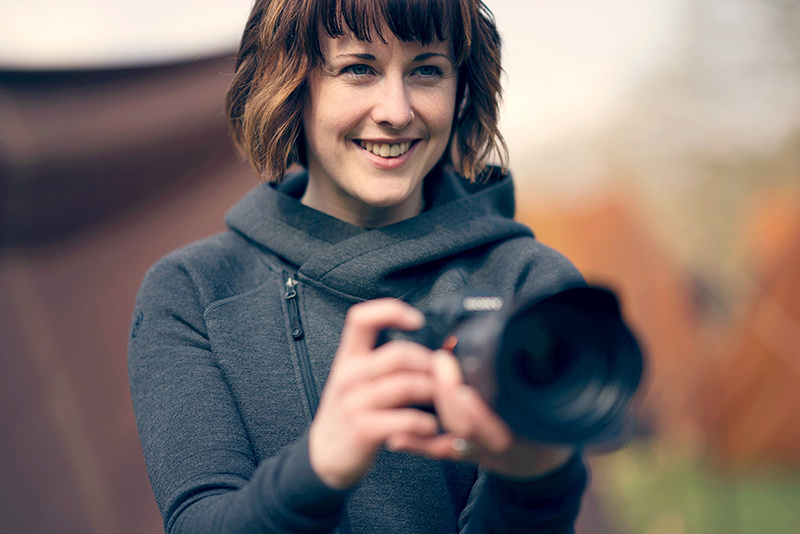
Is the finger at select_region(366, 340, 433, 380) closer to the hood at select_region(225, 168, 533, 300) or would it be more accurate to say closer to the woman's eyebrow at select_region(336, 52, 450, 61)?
the hood at select_region(225, 168, 533, 300)

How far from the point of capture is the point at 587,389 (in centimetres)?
62

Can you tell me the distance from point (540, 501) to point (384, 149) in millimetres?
487

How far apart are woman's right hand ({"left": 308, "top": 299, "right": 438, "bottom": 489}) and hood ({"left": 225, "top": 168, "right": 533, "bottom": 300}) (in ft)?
1.04

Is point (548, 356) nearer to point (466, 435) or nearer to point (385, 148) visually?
point (466, 435)

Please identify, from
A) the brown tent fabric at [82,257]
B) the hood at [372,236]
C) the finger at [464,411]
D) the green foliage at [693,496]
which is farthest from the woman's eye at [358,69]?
the green foliage at [693,496]

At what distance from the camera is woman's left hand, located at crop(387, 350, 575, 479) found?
596 millimetres

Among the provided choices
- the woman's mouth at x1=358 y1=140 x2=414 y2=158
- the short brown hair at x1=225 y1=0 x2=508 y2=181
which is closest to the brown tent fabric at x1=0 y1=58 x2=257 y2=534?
the short brown hair at x1=225 y1=0 x2=508 y2=181

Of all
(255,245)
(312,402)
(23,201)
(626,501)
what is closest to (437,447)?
(312,402)

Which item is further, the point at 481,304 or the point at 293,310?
the point at 293,310

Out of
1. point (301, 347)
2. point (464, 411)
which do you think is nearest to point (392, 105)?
point (301, 347)

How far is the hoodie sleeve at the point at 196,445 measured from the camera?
636 millimetres

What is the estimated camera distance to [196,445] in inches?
31.5

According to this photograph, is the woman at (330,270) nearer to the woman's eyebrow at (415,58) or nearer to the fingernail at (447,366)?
the woman's eyebrow at (415,58)

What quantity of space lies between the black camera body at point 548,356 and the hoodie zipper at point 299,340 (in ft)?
0.94
